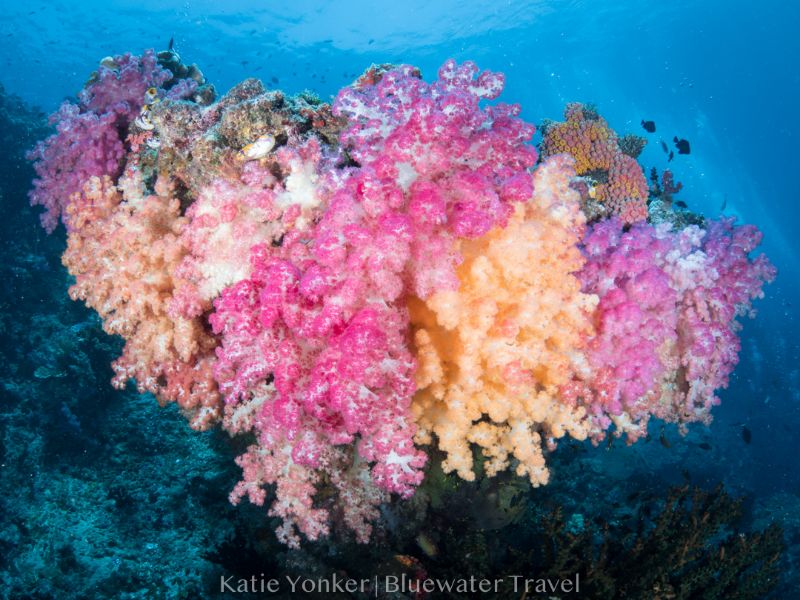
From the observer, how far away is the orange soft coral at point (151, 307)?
4156 mm

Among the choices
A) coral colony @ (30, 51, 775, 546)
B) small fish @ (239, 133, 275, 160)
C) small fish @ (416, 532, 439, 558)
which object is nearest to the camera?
coral colony @ (30, 51, 775, 546)

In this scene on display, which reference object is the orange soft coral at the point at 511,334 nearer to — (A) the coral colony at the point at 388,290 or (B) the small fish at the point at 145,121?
(A) the coral colony at the point at 388,290

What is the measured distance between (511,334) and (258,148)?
9.50ft

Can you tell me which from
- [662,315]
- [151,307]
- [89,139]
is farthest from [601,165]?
[89,139]

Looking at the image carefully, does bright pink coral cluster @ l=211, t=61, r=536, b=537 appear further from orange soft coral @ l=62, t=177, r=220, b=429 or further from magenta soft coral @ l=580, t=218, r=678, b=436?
magenta soft coral @ l=580, t=218, r=678, b=436

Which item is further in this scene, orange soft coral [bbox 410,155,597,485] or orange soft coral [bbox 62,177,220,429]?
orange soft coral [bbox 62,177,220,429]

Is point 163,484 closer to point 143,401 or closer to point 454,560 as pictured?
point 143,401

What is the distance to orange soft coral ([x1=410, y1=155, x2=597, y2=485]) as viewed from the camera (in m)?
3.49

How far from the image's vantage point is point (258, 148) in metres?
4.15

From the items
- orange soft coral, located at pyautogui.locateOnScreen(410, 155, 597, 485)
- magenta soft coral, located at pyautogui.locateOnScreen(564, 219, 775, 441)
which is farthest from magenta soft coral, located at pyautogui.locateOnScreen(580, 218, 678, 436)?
orange soft coral, located at pyautogui.locateOnScreen(410, 155, 597, 485)

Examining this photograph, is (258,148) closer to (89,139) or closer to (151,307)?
(151,307)

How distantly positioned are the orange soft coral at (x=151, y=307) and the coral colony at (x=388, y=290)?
0.02 m

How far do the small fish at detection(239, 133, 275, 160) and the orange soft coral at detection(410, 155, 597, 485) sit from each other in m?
2.07

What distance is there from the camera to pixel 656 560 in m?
5.46
